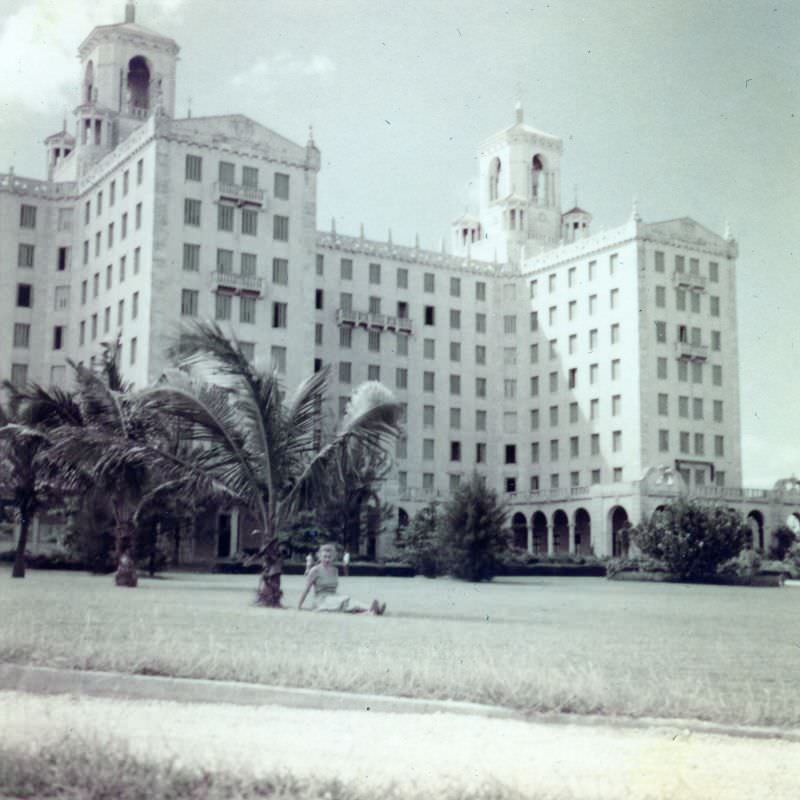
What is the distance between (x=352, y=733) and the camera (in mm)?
8109

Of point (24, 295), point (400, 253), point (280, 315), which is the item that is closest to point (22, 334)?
point (24, 295)

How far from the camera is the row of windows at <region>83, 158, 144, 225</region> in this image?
70.1 metres

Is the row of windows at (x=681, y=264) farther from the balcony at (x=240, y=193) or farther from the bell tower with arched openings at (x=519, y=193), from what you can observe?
the balcony at (x=240, y=193)

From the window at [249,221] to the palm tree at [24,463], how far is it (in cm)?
3633

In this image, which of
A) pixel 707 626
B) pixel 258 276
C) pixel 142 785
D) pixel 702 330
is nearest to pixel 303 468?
pixel 707 626

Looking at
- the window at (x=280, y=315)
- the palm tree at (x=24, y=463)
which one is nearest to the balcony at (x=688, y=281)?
the window at (x=280, y=315)

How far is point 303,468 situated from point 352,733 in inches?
573

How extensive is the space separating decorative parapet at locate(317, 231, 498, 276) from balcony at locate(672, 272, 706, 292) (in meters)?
17.0

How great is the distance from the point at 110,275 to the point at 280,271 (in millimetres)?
10294

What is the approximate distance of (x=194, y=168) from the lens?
69562mm

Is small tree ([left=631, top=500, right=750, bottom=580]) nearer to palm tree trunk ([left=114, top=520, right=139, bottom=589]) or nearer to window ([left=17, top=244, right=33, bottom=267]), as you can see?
palm tree trunk ([left=114, top=520, right=139, bottom=589])

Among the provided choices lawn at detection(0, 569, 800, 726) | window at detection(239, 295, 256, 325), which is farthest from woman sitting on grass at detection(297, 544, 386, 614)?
window at detection(239, 295, 256, 325)

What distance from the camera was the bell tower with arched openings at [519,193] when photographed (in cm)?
9406

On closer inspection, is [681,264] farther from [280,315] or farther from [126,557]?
[126,557]
